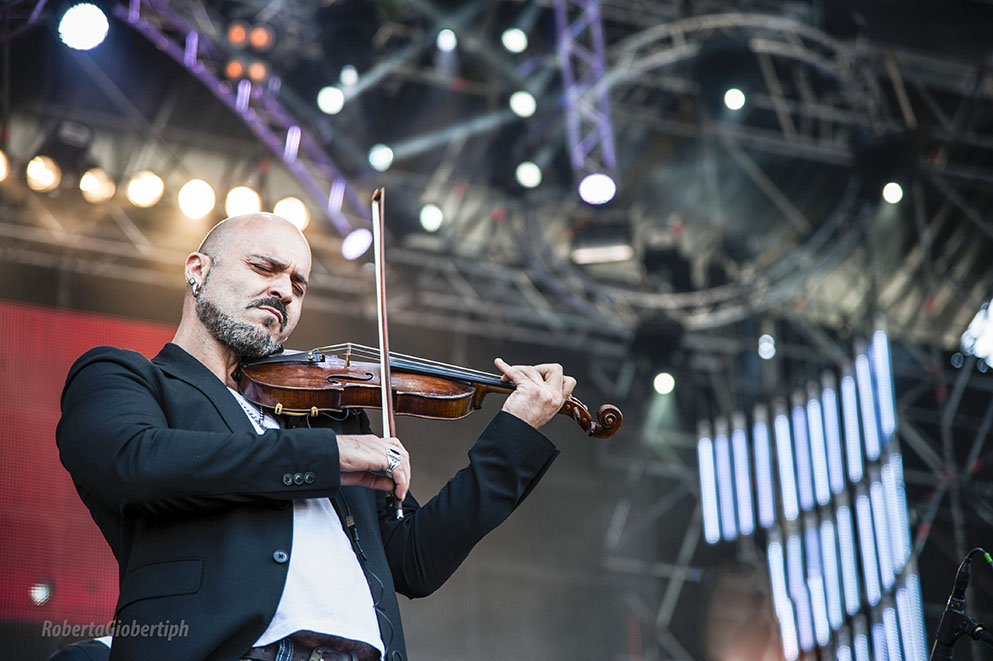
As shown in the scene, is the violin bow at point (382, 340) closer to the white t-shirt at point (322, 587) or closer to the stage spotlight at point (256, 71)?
the white t-shirt at point (322, 587)

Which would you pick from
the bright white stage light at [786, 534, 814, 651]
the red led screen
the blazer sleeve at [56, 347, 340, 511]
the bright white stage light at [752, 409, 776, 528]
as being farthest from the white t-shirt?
the bright white stage light at [752, 409, 776, 528]

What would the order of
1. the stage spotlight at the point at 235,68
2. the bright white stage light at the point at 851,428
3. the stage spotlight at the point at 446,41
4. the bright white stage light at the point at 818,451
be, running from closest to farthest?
the stage spotlight at the point at 235,68 → the stage spotlight at the point at 446,41 → the bright white stage light at the point at 851,428 → the bright white stage light at the point at 818,451

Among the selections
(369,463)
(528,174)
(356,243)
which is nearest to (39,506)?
(356,243)

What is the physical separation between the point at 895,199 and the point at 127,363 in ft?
26.6

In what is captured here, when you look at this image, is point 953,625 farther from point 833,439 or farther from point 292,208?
point 833,439

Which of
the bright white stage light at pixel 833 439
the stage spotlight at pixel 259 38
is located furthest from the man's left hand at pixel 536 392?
the bright white stage light at pixel 833 439

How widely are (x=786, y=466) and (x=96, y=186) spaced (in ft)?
20.2

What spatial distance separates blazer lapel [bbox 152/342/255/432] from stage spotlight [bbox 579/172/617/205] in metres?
6.68

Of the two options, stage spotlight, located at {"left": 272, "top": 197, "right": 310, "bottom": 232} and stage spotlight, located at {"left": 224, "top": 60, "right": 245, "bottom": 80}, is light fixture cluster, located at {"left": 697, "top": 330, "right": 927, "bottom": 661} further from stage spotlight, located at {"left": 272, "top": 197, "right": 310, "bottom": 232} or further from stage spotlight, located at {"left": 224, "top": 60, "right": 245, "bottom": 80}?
stage spotlight, located at {"left": 224, "top": 60, "right": 245, "bottom": 80}

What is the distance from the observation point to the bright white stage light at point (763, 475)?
33.9 feet

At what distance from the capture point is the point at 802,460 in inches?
407

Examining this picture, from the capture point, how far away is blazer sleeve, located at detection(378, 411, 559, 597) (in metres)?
2.48

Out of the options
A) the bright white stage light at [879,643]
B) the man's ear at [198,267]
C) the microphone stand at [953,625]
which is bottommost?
the microphone stand at [953,625]

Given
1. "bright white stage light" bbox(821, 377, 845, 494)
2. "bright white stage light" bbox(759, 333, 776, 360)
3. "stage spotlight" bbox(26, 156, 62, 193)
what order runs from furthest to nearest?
"bright white stage light" bbox(759, 333, 776, 360)
"bright white stage light" bbox(821, 377, 845, 494)
"stage spotlight" bbox(26, 156, 62, 193)
